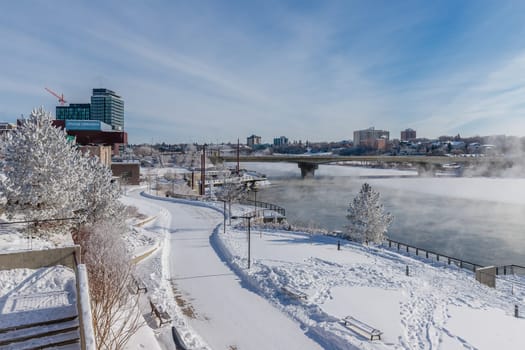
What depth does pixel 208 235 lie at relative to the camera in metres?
22.0

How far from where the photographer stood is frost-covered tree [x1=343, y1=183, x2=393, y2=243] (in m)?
23.8

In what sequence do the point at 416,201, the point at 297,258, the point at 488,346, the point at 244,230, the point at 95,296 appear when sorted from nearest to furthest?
the point at 95,296
the point at 488,346
the point at 297,258
the point at 244,230
the point at 416,201

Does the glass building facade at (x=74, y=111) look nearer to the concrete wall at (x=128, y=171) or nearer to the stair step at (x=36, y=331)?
the concrete wall at (x=128, y=171)

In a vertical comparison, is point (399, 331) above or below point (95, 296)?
below

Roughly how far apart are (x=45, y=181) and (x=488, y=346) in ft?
49.9

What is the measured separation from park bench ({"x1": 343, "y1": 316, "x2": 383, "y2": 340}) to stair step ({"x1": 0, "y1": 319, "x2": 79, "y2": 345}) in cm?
693

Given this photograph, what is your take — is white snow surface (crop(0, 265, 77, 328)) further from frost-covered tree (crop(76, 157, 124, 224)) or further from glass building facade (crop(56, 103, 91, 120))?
glass building facade (crop(56, 103, 91, 120))

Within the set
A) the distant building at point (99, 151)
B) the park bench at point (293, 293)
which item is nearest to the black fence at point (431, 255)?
the park bench at point (293, 293)

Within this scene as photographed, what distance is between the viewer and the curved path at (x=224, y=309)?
9.23m

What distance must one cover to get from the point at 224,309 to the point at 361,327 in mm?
4204

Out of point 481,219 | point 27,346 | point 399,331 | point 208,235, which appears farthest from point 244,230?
point 481,219

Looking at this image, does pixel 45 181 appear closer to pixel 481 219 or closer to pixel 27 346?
pixel 27 346

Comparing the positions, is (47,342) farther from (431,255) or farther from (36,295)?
(431,255)

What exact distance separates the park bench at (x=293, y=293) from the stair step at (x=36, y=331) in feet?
22.0
